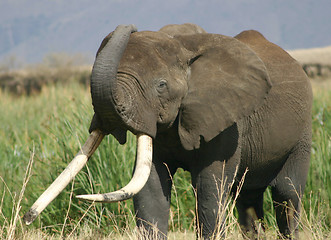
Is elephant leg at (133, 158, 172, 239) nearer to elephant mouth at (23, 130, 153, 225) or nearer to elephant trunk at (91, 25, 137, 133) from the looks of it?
elephant mouth at (23, 130, 153, 225)

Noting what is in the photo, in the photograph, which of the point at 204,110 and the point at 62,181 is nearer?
the point at 62,181

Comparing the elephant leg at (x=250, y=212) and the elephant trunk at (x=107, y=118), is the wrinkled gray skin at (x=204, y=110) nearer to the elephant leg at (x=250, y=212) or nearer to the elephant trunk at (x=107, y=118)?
the elephant trunk at (x=107, y=118)

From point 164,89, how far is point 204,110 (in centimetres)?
40

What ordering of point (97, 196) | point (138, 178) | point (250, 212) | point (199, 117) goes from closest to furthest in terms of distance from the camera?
point (97, 196), point (138, 178), point (199, 117), point (250, 212)

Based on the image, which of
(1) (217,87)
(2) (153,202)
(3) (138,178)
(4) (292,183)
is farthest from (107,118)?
(4) (292,183)

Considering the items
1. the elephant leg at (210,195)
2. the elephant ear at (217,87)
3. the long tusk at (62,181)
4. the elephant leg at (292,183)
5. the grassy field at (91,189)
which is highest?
the elephant ear at (217,87)

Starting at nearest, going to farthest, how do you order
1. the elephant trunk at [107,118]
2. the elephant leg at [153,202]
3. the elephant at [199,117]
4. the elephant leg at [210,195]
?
the elephant trunk at [107,118] < the elephant at [199,117] < the elephant leg at [210,195] < the elephant leg at [153,202]

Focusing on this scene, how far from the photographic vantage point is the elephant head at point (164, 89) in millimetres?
3393

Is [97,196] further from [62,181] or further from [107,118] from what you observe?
[107,118]

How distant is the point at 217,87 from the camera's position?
4.02m

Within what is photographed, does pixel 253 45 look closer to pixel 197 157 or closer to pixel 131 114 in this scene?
pixel 197 157

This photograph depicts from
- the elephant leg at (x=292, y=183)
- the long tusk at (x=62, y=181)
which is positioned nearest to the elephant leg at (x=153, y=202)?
the long tusk at (x=62, y=181)

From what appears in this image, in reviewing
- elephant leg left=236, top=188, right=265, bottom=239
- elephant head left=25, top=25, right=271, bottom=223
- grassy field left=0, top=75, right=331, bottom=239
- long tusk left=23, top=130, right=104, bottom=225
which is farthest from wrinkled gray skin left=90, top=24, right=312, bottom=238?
grassy field left=0, top=75, right=331, bottom=239

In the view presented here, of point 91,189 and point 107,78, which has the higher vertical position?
point 107,78
